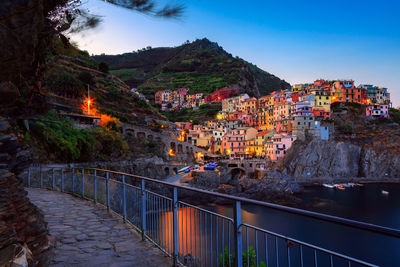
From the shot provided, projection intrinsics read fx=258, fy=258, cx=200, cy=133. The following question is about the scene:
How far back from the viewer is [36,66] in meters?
4.72

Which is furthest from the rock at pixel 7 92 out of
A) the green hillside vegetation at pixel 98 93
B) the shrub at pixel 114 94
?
the shrub at pixel 114 94

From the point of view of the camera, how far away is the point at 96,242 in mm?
4730

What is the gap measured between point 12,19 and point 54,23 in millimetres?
1692

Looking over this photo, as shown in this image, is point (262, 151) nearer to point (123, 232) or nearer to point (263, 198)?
point (263, 198)

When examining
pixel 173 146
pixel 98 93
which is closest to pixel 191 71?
pixel 173 146

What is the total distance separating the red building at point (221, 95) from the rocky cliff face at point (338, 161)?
4662cm

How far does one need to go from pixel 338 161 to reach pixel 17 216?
207ft

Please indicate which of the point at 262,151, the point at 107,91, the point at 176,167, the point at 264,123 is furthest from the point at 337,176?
the point at 107,91

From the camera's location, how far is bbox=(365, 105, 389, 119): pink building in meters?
71.0

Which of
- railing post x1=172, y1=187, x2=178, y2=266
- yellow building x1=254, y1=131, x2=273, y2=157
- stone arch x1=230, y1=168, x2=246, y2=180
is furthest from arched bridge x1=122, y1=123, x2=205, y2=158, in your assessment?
railing post x1=172, y1=187, x2=178, y2=266

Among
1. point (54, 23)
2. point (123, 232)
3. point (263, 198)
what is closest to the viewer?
point (54, 23)

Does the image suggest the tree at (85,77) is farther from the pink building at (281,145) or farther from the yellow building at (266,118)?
the yellow building at (266,118)

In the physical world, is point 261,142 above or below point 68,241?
above

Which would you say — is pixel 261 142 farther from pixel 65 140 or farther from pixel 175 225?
pixel 175 225
